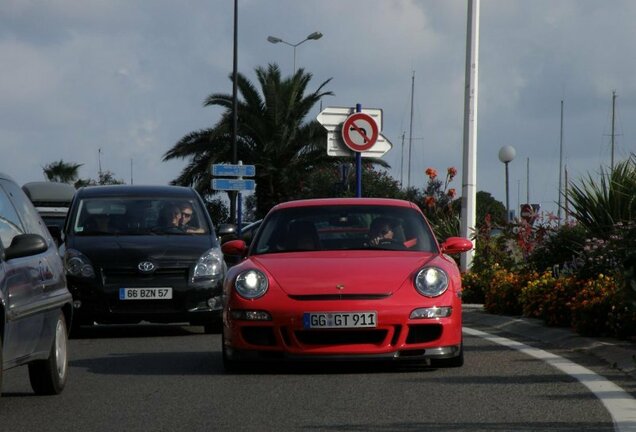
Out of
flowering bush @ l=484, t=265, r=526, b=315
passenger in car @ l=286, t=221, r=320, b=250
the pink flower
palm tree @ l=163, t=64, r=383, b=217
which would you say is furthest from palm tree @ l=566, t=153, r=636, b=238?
palm tree @ l=163, t=64, r=383, b=217

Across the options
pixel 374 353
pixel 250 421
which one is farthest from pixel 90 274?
pixel 250 421

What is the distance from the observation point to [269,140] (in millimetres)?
48344

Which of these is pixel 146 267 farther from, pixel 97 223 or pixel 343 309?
pixel 343 309

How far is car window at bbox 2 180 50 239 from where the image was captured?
10.3 metres

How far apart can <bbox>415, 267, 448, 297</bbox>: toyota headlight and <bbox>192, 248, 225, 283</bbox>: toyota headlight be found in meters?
5.08

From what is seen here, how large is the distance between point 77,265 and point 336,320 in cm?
560

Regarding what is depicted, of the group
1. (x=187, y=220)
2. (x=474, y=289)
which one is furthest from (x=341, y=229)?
(x=474, y=289)

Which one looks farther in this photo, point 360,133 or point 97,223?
point 360,133

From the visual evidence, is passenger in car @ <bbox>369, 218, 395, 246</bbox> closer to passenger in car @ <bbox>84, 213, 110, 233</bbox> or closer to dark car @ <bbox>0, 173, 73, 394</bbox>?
dark car @ <bbox>0, 173, 73, 394</bbox>

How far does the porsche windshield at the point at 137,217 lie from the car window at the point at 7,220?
701cm

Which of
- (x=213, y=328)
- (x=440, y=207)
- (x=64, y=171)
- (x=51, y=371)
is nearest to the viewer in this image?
(x=51, y=371)

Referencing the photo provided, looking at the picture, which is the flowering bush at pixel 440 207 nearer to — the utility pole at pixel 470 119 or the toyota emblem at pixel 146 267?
the utility pole at pixel 470 119

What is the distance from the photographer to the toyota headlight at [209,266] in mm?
16578

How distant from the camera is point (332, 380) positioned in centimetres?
1118
